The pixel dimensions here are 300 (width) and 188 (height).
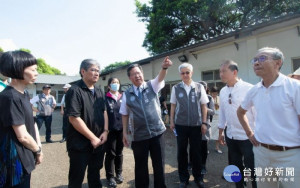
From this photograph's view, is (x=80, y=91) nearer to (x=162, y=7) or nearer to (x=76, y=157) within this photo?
(x=76, y=157)

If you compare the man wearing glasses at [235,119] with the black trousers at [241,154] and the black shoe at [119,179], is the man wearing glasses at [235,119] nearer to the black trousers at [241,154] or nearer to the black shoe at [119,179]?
the black trousers at [241,154]

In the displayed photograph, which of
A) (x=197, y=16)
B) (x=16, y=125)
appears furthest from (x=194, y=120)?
(x=197, y=16)

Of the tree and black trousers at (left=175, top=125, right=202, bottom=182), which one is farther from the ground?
the tree

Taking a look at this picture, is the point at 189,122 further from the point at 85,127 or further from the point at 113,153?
the point at 85,127

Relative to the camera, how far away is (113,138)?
3.65 metres

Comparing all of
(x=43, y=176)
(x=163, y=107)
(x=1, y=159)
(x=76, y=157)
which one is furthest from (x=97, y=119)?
(x=163, y=107)

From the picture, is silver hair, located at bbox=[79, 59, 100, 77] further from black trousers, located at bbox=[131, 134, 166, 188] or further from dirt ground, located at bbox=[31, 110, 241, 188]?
dirt ground, located at bbox=[31, 110, 241, 188]

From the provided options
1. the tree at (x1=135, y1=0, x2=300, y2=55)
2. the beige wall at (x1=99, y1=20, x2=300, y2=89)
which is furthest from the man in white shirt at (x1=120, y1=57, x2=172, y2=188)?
the tree at (x1=135, y1=0, x2=300, y2=55)

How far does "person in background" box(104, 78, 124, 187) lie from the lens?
3.55 m

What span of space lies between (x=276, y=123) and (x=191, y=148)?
5.55ft

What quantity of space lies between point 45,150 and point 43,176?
2281 millimetres

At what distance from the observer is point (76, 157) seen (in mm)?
2350

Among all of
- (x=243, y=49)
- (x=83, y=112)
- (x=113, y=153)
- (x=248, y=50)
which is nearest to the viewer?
(x=83, y=112)

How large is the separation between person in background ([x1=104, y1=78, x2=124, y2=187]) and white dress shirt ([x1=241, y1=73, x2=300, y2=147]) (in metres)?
2.37
